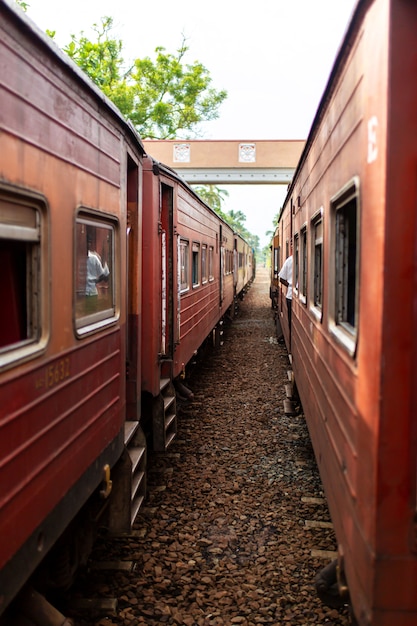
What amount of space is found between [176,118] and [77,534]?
30847 mm

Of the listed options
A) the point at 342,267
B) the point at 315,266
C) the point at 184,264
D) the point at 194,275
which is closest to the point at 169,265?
the point at 184,264

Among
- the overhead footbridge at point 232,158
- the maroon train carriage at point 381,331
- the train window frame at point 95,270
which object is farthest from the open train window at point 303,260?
the overhead footbridge at point 232,158

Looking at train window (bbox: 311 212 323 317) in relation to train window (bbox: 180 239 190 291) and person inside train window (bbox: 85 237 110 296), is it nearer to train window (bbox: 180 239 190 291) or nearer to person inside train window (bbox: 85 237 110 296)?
person inside train window (bbox: 85 237 110 296)

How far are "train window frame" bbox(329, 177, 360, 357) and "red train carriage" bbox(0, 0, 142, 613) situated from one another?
1.30m

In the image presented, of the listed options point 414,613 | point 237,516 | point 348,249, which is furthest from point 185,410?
point 414,613

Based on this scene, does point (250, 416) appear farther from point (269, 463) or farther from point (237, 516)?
point (237, 516)

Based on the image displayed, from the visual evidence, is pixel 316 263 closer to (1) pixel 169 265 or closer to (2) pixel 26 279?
(1) pixel 169 265

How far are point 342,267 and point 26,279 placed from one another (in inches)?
62.5

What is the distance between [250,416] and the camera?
25.2 feet

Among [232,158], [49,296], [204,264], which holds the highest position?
[232,158]

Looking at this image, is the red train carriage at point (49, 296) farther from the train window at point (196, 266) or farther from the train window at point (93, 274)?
the train window at point (196, 266)

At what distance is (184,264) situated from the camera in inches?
306

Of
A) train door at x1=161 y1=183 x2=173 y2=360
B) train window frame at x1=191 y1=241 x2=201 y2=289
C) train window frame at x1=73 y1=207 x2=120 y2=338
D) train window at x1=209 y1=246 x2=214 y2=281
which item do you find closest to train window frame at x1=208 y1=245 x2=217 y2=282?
train window at x1=209 y1=246 x2=214 y2=281

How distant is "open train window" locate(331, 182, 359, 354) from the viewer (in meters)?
3.01
